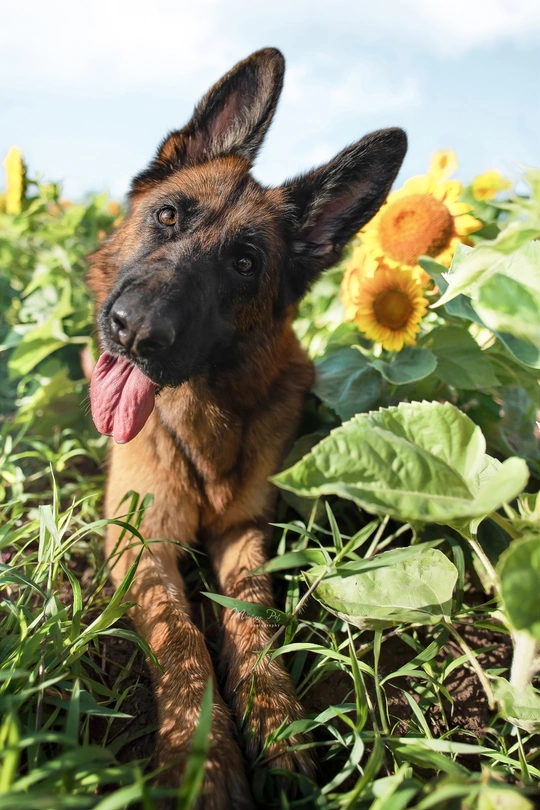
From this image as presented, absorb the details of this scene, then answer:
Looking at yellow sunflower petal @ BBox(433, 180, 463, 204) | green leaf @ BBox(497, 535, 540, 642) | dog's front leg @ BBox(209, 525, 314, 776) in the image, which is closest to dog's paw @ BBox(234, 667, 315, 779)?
dog's front leg @ BBox(209, 525, 314, 776)

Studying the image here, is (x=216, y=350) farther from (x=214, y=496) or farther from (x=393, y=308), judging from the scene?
(x=393, y=308)

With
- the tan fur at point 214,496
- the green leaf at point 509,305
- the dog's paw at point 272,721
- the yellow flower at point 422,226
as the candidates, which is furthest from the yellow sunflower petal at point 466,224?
the dog's paw at point 272,721

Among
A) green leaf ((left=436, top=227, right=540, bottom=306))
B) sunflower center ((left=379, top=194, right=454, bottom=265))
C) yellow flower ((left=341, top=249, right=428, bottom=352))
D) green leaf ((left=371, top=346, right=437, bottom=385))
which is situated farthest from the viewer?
sunflower center ((left=379, top=194, right=454, bottom=265))

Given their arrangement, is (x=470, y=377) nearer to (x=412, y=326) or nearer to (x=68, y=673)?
(x=412, y=326)

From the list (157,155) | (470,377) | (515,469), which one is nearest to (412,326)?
(470,377)

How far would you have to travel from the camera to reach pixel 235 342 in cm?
215

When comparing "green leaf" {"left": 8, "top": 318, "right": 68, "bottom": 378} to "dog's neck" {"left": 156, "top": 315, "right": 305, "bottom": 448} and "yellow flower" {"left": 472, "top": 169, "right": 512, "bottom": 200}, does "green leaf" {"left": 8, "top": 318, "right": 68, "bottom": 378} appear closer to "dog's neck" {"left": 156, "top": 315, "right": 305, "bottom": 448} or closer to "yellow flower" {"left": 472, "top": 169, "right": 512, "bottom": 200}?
"dog's neck" {"left": 156, "top": 315, "right": 305, "bottom": 448}

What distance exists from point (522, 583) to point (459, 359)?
1.29m

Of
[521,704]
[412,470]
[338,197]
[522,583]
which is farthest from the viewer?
[338,197]

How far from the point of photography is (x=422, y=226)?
2352 mm

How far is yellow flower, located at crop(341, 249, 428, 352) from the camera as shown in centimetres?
223

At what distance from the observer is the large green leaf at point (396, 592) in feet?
4.94

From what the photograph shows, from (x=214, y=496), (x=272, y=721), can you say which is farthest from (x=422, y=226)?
(x=272, y=721)

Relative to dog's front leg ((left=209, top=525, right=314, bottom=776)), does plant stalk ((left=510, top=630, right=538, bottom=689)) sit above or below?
above
